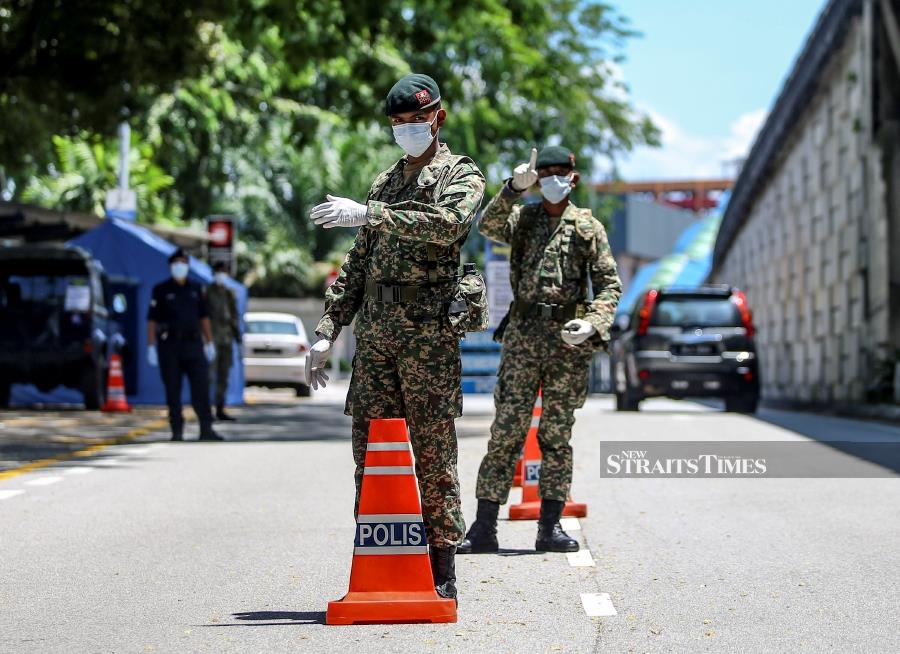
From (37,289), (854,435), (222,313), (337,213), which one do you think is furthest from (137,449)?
(337,213)

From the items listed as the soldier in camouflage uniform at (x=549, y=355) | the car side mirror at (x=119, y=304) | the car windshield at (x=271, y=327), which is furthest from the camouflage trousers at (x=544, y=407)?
the car windshield at (x=271, y=327)

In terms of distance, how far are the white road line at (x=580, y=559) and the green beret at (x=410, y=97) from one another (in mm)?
2601

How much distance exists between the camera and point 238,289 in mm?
24641

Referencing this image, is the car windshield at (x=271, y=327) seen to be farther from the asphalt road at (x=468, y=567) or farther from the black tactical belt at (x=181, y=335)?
the asphalt road at (x=468, y=567)

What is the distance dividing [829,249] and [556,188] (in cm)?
2281

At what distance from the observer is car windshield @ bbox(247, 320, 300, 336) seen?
30.9m

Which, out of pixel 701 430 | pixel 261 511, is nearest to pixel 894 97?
pixel 701 430

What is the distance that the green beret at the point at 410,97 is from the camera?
648cm

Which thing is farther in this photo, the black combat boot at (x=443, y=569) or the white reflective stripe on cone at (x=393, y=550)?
the black combat boot at (x=443, y=569)

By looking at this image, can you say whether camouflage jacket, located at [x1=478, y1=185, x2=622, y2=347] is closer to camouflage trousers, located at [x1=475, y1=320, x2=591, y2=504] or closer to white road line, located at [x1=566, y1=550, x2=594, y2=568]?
camouflage trousers, located at [x1=475, y1=320, x2=591, y2=504]

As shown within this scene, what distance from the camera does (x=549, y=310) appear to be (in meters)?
8.50

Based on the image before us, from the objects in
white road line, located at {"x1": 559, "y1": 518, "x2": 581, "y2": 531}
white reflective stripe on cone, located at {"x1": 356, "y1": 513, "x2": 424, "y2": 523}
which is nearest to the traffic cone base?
white reflective stripe on cone, located at {"x1": 356, "y1": 513, "x2": 424, "y2": 523}

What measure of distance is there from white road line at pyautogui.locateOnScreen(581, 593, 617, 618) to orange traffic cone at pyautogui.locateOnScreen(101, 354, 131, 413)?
54.5 feet

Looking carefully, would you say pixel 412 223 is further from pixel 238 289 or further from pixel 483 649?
pixel 238 289
